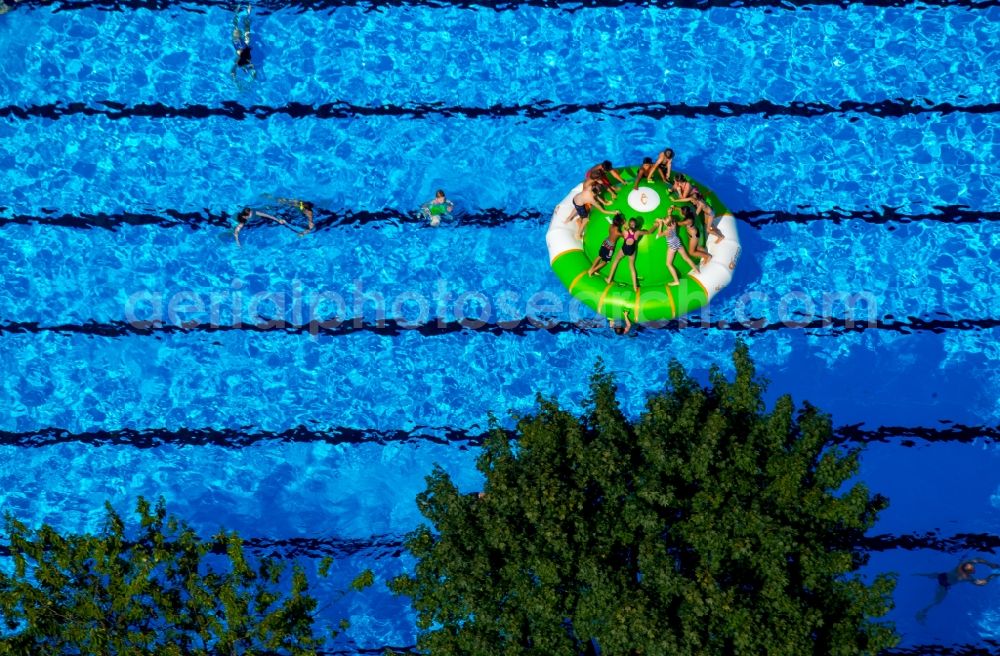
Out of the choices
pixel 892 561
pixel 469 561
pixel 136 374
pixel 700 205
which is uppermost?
pixel 700 205

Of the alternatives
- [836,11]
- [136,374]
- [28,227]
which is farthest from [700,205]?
[28,227]

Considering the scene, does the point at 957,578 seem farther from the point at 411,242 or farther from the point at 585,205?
the point at 411,242

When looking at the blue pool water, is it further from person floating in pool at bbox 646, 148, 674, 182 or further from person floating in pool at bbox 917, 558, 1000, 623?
person floating in pool at bbox 646, 148, 674, 182

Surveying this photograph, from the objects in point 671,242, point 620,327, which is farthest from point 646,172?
point 620,327

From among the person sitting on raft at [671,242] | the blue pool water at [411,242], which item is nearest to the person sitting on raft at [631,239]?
the person sitting on raft at [671,242]

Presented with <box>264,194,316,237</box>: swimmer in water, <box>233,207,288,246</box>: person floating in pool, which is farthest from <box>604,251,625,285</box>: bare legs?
<box>233,207,288,246</box>: person floating in pool

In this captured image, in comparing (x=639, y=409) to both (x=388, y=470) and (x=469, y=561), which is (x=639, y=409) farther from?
(x=469, y=561)
